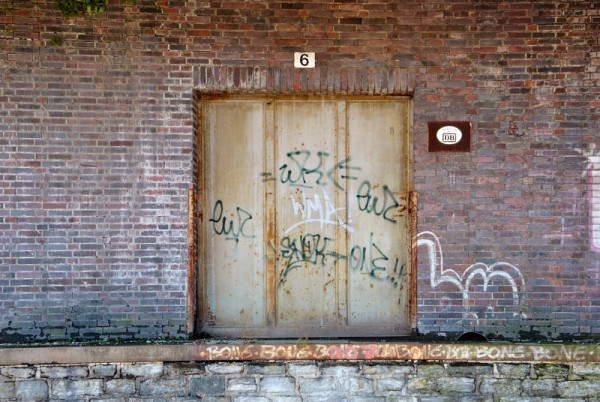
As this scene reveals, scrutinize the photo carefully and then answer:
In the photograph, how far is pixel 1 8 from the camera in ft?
18.8

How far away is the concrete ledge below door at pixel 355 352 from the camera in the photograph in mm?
5414

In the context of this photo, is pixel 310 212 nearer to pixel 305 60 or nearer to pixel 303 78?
pixel 303 78

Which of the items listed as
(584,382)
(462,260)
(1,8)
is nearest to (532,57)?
(462,260)

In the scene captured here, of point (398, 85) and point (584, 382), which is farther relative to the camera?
point (398, 85)

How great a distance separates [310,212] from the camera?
611 cm

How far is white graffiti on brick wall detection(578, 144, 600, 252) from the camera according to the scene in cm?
584

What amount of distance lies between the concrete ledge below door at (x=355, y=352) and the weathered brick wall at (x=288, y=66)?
1.24 feet

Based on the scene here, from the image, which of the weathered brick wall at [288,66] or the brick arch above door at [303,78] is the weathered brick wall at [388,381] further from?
the brick arch above door at [303,78]

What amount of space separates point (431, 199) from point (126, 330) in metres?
3.33

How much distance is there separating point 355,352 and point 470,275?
4.69 feet

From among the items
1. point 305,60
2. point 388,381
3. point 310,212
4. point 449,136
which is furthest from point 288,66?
point 388,381

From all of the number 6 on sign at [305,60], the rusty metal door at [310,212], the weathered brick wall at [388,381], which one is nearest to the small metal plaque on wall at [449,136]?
the rusty metal door at [310,212]

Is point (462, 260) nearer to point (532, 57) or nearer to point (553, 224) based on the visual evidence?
point (553, 224)

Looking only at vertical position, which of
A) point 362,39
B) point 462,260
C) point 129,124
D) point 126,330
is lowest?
point 126,330
